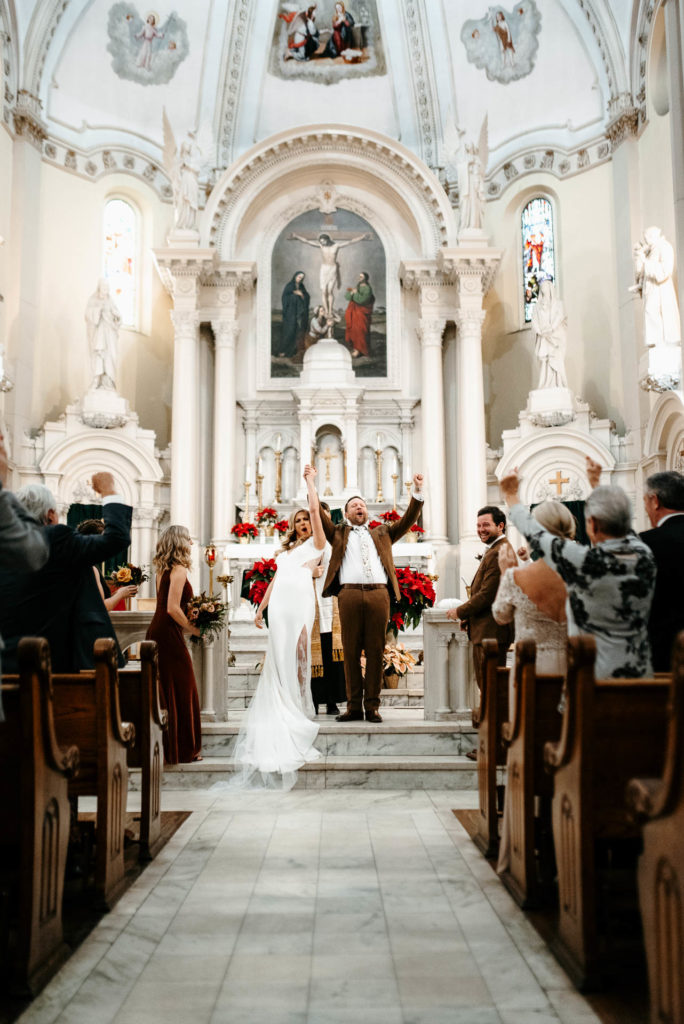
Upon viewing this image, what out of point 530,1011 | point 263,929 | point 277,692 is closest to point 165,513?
point 277,692

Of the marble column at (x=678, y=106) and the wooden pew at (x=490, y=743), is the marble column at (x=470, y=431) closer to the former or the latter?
the marble column at (x=678, y=106)

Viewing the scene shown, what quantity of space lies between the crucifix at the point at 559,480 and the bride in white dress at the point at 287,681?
7248 millimetres

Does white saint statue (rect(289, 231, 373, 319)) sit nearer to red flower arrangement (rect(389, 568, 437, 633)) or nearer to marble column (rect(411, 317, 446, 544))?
marble column (rect(411, 317, 446, 544))

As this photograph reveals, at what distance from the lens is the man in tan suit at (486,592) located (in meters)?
5.91

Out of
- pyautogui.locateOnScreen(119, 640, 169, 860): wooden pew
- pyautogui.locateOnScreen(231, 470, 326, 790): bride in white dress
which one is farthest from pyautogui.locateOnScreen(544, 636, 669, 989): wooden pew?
pyautogui.locateOnScreen(231, 470, 326, 790): bride in white dress

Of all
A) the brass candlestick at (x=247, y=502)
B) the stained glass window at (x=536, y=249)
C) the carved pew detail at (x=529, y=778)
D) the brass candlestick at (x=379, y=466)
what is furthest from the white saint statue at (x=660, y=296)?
the carved pew detail at (x=529, y=778)

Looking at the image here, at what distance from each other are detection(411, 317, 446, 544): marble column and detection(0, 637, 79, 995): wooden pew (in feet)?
37.8

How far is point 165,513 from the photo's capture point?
14.5 m

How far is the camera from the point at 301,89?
16.5 m

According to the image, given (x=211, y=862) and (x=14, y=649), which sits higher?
(x=14, y=649)

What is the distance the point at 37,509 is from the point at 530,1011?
9.27 feet

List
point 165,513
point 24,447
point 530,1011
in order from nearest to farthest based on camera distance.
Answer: point 530,1011
point 24,447
point 165,513

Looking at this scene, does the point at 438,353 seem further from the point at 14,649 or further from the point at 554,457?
the point at 14,649

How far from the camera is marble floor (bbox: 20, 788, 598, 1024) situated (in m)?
2.71
